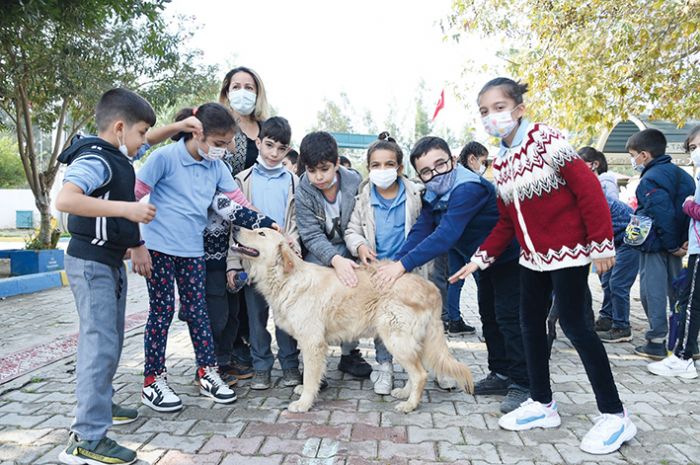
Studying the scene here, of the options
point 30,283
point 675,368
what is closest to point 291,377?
point 675,368

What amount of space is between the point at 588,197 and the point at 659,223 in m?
2.92

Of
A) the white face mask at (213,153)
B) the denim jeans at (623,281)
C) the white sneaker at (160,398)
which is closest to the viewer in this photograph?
the white sneaker at (160,398)

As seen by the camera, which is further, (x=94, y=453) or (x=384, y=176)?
(x=384, y=176)

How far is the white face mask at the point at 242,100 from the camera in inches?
186

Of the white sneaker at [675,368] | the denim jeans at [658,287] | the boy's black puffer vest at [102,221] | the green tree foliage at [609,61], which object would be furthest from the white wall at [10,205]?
the white sneaker at [675,368]

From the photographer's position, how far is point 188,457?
122 inches

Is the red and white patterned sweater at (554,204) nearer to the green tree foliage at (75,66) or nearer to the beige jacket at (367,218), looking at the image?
the beige jacket at (367,218)

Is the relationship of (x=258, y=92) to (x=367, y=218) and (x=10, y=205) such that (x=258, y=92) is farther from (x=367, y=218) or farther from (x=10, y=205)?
(x=10, y=205)

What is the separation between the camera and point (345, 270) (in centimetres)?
418

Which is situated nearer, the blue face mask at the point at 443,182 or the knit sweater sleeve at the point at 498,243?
the knit sweater sleeve at the point at 498,243

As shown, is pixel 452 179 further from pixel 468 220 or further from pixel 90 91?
pixel 90 91

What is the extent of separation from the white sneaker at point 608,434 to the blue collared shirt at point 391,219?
82.7 inches

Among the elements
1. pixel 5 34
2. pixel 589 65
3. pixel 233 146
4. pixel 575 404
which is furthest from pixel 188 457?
pixel 589 65

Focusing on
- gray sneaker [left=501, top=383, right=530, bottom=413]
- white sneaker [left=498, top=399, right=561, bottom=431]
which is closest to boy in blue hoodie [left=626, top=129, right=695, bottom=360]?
gray sneaker [left=501, top=383, right=530, bottom=413]
